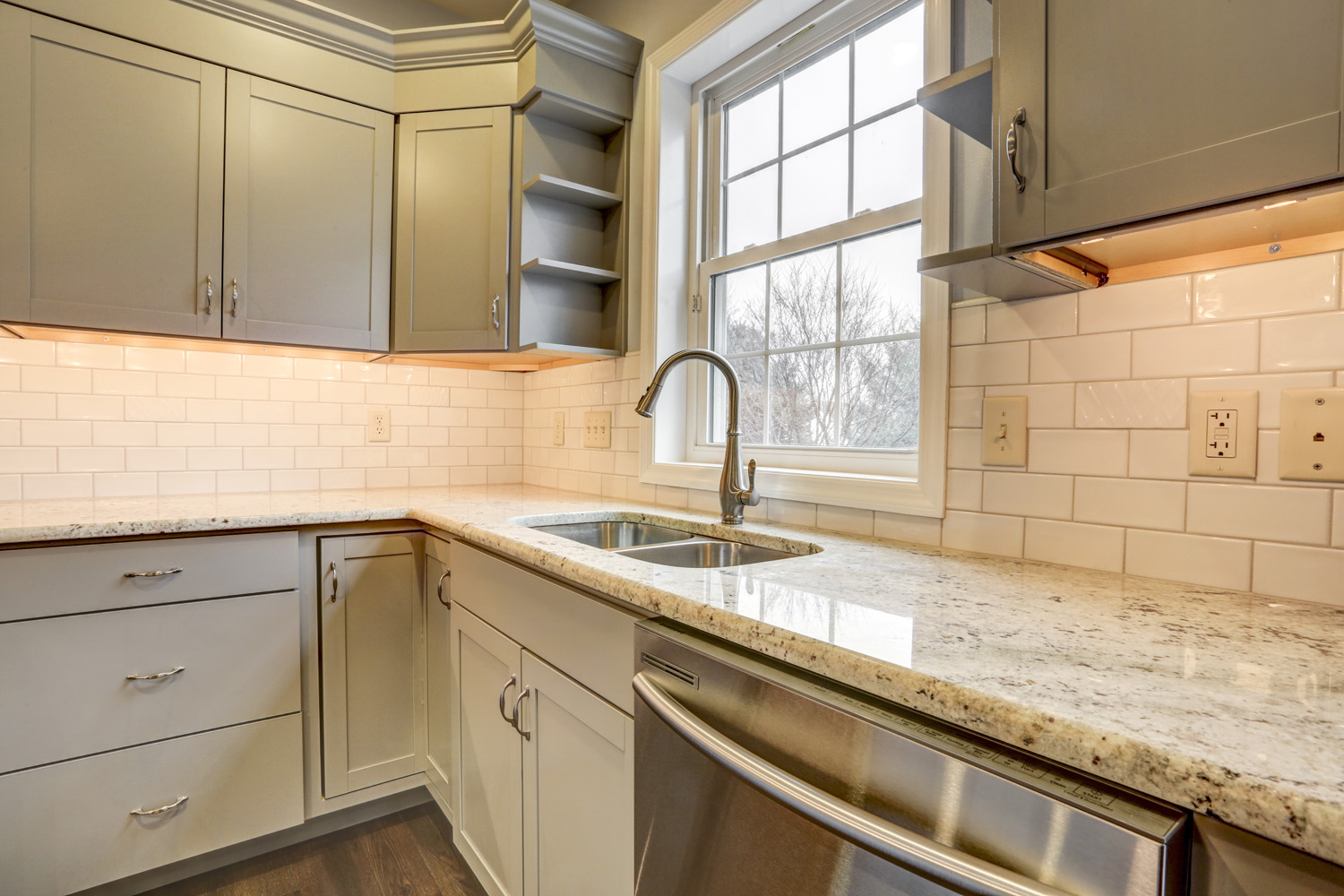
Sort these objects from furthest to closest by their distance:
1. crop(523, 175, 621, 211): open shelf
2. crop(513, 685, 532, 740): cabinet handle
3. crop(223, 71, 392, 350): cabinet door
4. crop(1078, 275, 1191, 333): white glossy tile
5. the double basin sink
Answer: crop(523, 175, 621, 211): open shelf < crop(223, 71, 392, 350): cabinet door < the double basin sink < crop(513, 685, 532, 740): cabinet handle < crop(1078, 275, 1191, 333): white glossy tile

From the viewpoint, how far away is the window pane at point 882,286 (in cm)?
150

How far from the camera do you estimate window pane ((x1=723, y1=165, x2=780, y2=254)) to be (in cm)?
188

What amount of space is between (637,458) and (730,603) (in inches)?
50.1

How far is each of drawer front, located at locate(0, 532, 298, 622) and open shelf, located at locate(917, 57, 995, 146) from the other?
1755 millimetres

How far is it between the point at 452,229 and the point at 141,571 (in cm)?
126

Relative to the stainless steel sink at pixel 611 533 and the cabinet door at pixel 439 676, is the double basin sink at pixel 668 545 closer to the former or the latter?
the stainless steel sink at pixel 611 533

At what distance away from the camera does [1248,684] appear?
560 millimetres

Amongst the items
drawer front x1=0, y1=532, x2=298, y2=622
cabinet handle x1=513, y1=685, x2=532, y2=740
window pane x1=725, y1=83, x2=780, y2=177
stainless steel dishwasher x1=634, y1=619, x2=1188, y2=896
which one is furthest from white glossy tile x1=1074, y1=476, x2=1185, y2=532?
drawer front x1=0, y1=532, x2=298, y2=622

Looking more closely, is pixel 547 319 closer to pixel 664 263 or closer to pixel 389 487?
pixel 664 263

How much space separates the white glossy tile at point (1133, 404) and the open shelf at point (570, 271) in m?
1.45

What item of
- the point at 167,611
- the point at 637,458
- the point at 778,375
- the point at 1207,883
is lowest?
the point at 167,611

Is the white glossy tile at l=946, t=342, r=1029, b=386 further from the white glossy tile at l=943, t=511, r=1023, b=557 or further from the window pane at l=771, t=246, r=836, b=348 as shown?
the window pane at l=771, t=246, r=836, b=348

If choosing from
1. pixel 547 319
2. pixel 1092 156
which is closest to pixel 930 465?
pixel 1092 156

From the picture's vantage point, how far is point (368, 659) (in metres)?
1.91
